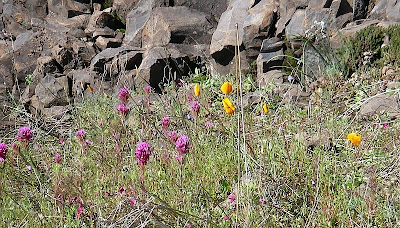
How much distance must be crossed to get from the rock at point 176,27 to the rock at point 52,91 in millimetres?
1845

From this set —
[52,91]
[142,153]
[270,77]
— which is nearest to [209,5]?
[270,77]

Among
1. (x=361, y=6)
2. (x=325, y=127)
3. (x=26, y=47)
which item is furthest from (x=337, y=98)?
(x=26, y=47)

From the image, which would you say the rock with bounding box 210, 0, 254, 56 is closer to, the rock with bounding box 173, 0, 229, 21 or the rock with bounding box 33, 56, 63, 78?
the rock with bounding box 173, 0, 229, 21

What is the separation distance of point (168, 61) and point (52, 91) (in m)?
2.44

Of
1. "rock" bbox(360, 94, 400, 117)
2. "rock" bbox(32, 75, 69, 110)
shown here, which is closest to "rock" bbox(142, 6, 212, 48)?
"rock" bbox(32, 75, 69, 110)

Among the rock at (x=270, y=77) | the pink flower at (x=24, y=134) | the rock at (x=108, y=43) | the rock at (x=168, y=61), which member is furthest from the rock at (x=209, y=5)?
the pink flower at (x=24, y=134)

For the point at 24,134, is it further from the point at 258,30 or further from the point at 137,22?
the point at 137,22

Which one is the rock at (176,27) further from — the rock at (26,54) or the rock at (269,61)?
the rock at (26,54)

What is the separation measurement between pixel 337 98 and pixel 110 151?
2868mm

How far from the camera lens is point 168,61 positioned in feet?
28.1

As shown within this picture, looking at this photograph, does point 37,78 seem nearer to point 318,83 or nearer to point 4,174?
point 318,83

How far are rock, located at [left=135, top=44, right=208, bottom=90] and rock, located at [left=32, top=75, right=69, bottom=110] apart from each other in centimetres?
161

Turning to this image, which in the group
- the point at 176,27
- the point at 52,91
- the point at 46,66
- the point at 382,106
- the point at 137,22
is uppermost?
the point at 382,106

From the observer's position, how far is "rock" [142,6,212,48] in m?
9.63
